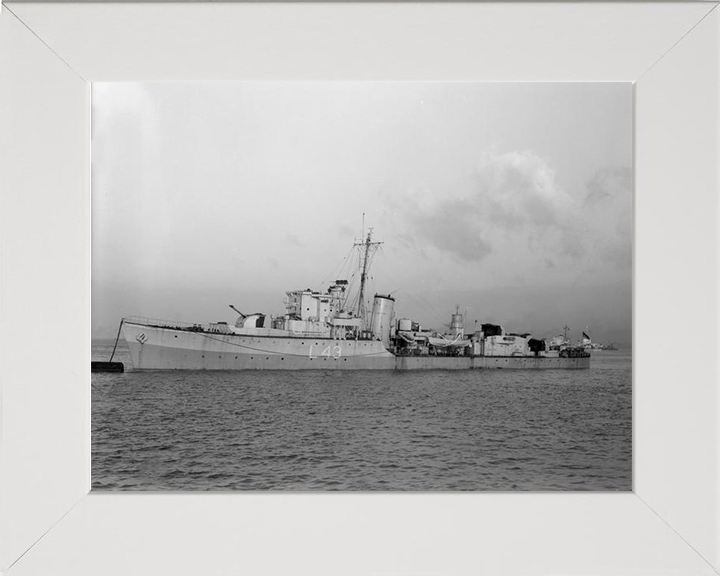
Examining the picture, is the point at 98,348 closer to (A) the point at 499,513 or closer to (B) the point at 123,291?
(B) the point at 123,291

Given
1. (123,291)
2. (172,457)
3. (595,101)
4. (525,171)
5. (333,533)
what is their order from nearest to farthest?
(333,533) < (172,457) < (595,101) < (123,291) < (525,171)

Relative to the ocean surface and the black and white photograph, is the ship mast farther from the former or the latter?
the ocean surface

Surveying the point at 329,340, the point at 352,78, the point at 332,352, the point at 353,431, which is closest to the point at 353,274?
the point at 329,340

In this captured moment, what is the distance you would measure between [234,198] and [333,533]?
1141 cm

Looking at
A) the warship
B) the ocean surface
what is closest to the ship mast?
the warship

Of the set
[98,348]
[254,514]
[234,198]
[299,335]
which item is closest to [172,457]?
[299,335]

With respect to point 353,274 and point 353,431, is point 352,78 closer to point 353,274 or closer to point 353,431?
point 353,274

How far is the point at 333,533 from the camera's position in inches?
96.3

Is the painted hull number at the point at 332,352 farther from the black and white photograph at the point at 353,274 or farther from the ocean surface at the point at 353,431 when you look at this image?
the ocean surface at the point at 353,431

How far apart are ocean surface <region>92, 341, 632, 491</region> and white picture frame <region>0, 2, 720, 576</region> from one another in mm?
7880

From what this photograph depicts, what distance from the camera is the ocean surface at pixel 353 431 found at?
11.1 metres

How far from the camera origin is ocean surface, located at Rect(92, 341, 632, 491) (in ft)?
36.5

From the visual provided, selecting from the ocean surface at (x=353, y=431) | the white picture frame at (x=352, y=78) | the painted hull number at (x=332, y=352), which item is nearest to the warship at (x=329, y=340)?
the painted hull number at (x=332, y=352)

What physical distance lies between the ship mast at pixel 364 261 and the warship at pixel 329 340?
2 centimetres
